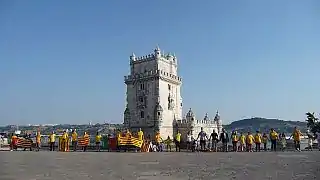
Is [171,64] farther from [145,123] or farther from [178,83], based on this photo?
[145,123]

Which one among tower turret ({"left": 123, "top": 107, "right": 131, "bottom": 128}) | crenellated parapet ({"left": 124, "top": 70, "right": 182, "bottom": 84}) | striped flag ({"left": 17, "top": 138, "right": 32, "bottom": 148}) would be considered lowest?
striped flag ({"left": 17, "top": 138, "right": 32, "bottom": 148})

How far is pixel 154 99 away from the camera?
71000mm

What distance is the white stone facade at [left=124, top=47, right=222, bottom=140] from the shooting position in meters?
70.8

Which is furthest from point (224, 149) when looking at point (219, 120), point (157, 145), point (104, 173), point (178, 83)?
point (219, 120)

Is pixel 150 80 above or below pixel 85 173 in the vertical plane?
above

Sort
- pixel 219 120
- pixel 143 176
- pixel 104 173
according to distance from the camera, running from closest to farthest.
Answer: pixel 143 176 → pixel 104 173 → pixel 219 120

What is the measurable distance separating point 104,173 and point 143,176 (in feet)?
4.56

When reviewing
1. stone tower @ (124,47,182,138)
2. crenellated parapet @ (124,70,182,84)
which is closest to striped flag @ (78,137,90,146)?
stone tower @ (124,47,182,138)

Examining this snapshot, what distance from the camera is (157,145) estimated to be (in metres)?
30.5

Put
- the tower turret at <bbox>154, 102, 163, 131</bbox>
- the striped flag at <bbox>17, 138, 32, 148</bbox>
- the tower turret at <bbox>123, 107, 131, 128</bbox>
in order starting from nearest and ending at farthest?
the striped flag at <bbox>17, 138, 32, 148</bbox>
the tower turret at <bbox>154, 102, 163, 131</bbox>
the tower turret at <bbox>123, 107, 131, 128</bbox>

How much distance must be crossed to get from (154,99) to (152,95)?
912 mm

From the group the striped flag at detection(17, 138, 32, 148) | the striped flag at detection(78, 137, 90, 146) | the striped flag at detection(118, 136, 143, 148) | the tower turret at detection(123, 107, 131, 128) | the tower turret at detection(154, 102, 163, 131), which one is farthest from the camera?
the tower turret at detection(123, 107, 131, 128)

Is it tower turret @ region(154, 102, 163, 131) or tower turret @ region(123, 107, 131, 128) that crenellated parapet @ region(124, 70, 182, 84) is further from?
tower turret @ region(123, 107, 131, 128)

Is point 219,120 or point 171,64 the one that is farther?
point 219,120
